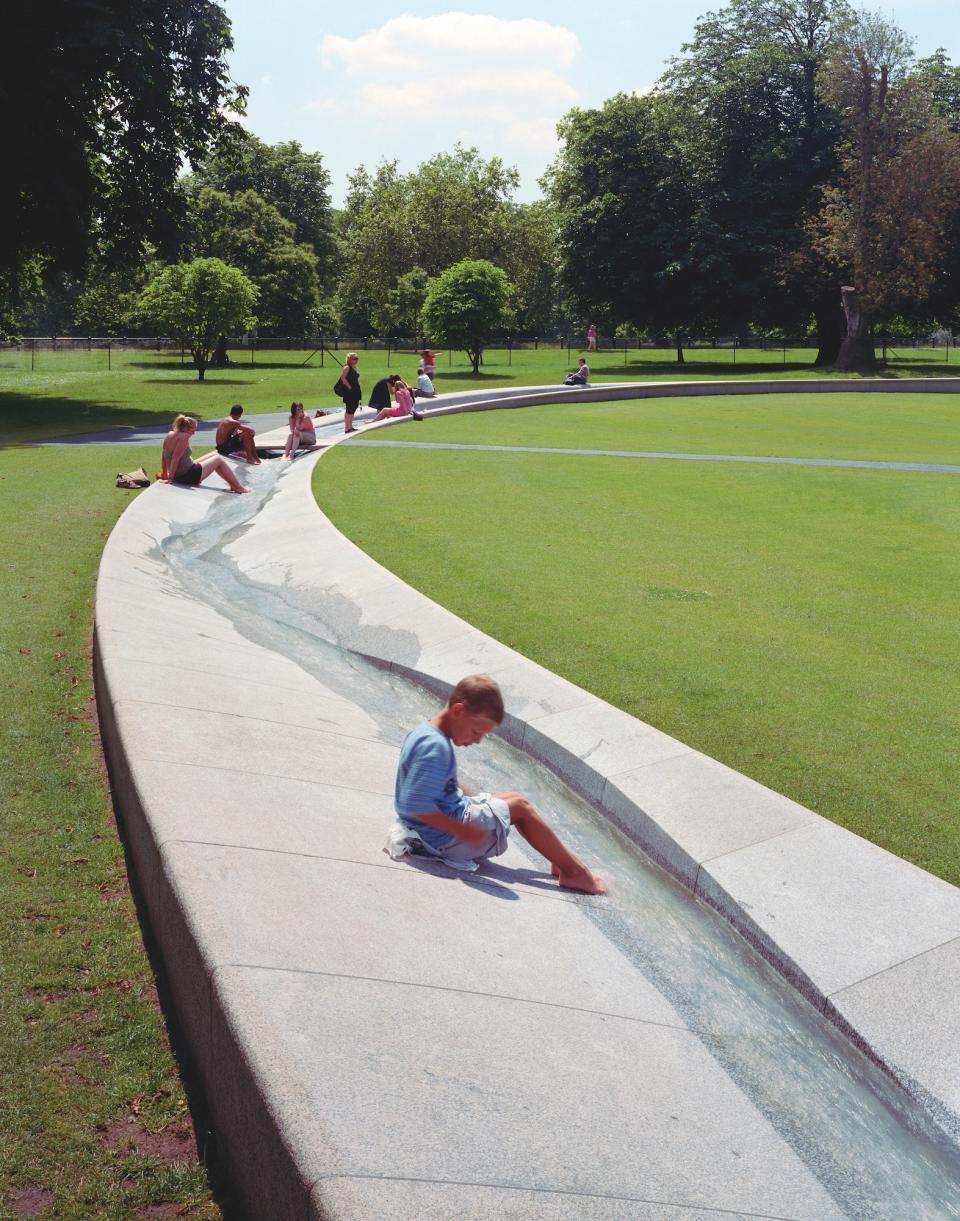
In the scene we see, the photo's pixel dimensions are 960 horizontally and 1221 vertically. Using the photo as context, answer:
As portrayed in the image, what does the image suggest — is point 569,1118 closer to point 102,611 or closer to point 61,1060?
point 61,1060

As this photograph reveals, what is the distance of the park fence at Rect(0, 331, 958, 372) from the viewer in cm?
5872

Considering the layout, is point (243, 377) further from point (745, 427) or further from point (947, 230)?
point (947, 230)

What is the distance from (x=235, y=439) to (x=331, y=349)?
1971 inches

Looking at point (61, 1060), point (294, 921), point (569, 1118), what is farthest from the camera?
point (294, 921)

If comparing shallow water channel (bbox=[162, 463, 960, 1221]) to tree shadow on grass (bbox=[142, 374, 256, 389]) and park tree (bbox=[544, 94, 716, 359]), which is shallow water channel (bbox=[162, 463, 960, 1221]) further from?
park tree (bbox=[544, 94, 716, 359])

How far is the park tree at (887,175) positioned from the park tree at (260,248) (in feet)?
111

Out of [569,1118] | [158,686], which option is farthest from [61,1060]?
[158,686]

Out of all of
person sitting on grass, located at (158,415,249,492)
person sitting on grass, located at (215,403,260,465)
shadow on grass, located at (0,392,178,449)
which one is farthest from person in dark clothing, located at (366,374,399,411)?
person sitting on grass, located at (158,415,249,492)

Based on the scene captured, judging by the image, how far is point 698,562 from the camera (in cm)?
1258

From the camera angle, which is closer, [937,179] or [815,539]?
[815,539]

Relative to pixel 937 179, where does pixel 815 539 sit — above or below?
below

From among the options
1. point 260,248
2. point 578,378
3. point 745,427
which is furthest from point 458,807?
point 260,248

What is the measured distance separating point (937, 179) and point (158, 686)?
163ft

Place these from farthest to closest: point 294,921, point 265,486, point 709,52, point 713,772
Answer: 1. point 709,52
2. point 265,486
3. point 713,772
4. point 294,921
